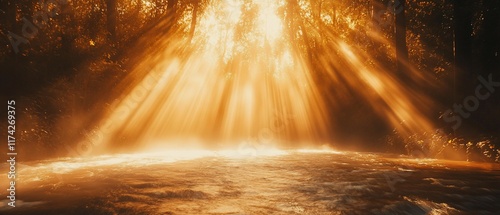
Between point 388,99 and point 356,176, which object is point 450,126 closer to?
point 388,99

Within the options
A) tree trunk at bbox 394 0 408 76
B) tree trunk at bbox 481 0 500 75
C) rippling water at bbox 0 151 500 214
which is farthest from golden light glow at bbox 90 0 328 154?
tree trunk at bbox 481 0 500 75

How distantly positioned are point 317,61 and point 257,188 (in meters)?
24.9

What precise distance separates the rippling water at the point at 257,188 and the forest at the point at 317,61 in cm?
457

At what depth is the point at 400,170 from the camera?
46.0ft

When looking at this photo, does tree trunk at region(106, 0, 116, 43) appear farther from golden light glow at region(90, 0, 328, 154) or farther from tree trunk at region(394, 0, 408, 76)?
tree trunk at region(394, 0, 408, 76)

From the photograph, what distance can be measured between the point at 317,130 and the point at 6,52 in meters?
22.7

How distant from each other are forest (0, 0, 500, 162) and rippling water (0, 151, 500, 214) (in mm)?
4570

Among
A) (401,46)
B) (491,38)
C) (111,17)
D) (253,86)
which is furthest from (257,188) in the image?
(253,86)

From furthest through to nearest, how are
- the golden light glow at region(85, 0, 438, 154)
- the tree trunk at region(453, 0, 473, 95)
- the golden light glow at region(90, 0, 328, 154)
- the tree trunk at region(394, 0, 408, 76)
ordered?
the golden light glow at region(90, 0, 328, 154), the golden light glow at region(85, 0, 438, 154), the tree trunk at region(394, 0, 408, 76), the tree trunk at region(453, 0, 473, 95)

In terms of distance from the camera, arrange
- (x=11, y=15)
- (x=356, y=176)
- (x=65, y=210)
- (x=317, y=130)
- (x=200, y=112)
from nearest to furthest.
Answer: (x=65, y=210), (x=356, y=176), (x=11, y=15), (x=317, y=130), (x=200, y=112)

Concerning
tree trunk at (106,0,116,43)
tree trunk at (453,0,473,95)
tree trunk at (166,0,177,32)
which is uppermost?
tree trunk at (166,0,177,32)

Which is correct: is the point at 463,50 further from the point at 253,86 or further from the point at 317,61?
the point at 253,86

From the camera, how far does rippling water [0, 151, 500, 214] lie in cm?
858

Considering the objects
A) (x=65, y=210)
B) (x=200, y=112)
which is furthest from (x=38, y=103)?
(x=200, y=112)
